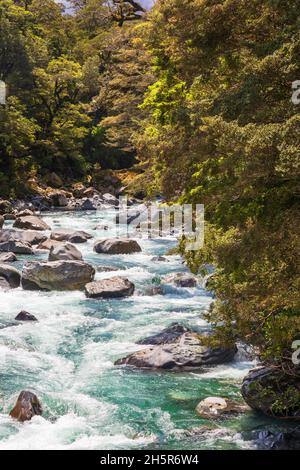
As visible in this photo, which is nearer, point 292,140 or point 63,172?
point 292,140

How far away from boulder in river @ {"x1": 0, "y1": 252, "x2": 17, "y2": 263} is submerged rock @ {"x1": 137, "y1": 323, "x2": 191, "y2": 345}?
9441mm

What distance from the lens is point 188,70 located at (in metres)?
10.8

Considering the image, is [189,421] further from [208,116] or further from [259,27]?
[259,27]

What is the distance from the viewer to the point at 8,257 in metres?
20.7

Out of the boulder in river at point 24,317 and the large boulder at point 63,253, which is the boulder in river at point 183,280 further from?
the boulder in river at point 24,317

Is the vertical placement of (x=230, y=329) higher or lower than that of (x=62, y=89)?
lower

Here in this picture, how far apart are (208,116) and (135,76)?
17573 mm

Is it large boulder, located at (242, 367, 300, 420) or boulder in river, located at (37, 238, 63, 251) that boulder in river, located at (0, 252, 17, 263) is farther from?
large boulder, located at (242, 367, 300, 420)

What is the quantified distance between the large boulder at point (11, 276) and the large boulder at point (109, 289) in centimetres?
244

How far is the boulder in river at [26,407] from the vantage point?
895 cm

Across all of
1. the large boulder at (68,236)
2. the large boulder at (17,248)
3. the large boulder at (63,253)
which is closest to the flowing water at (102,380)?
the large boulder at (63,253)

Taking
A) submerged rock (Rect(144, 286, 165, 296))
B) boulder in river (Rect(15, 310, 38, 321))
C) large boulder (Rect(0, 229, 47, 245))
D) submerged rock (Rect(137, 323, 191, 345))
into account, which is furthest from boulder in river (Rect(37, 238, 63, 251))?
submerged rock (Rect(137, 323, 191, 345))

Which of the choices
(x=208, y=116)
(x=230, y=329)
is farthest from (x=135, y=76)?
(x=230, y=329)

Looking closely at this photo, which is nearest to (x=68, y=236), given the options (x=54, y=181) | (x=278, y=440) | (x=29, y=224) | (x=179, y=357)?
(x=29, y=224)
